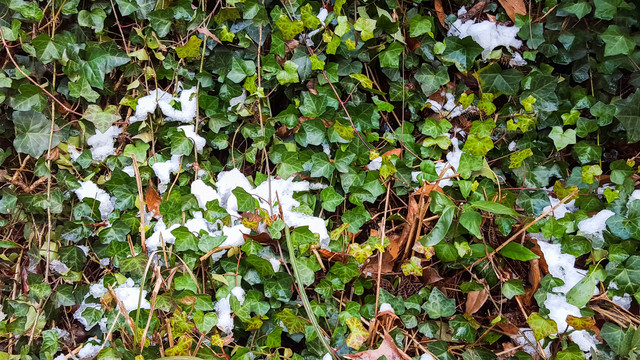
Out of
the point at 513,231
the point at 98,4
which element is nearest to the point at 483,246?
the point at 513,231

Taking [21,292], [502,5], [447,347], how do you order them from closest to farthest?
[447,347], [21,292], [502,5]

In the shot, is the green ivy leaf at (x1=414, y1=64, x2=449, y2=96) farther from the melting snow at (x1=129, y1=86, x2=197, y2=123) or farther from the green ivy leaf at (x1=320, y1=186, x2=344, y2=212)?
the melting snow at (x1=129, y1=86, x2=197, y2=123)

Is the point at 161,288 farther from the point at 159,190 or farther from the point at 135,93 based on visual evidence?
the point at 135,93

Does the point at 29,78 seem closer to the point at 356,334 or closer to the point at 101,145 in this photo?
the point at 101,145

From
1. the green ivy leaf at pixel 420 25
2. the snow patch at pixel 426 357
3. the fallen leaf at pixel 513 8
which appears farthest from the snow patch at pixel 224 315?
the fallen leaf at pixel 513 8

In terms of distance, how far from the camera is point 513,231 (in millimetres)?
1271

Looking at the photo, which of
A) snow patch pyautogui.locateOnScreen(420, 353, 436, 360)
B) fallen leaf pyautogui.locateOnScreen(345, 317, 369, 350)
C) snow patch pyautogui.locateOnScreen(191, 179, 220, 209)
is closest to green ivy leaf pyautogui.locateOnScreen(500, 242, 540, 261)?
snow patch pyautogui.locateOnScreen(420, 353, 436, 360)

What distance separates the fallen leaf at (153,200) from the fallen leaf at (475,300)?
871 millimetres

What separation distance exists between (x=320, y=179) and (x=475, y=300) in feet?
1.74

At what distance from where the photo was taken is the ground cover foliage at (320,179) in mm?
1176

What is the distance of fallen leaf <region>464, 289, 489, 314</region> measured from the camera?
1.21m

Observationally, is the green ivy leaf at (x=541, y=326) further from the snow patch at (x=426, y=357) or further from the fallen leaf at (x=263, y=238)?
the fallen leaf at (x=263, y=238)

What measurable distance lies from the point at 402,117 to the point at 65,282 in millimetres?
1060

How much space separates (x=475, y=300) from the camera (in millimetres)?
1225
